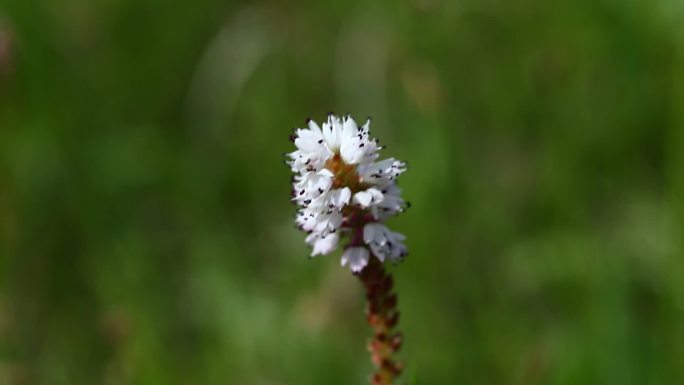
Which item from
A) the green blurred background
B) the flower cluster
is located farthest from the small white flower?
the green blurred background

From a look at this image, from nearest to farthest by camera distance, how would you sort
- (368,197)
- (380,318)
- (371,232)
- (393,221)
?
(368,197), (371,232), (380,318), (393,221)

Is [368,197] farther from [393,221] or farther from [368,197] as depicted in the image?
[393,221]

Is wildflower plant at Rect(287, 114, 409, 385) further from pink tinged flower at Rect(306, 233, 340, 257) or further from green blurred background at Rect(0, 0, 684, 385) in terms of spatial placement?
green blurred background at Rect(0, 0, 684, 385)

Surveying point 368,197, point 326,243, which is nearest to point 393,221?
point 326,243

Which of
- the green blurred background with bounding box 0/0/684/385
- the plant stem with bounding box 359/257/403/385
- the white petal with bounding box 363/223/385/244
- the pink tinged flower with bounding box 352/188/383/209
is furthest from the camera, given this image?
the green blurred background with bounding box 0/0/684/385

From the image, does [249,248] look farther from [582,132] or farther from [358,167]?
[358,167]
